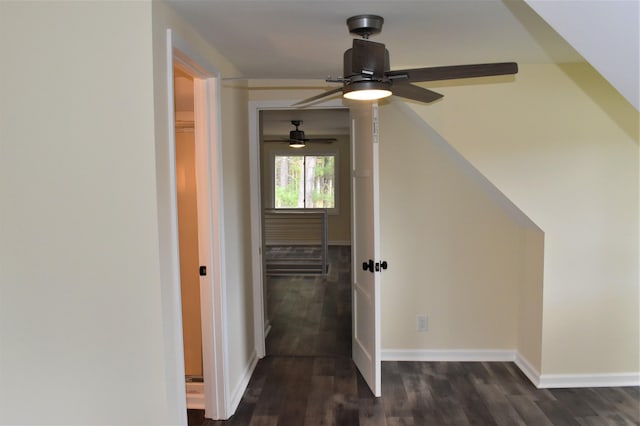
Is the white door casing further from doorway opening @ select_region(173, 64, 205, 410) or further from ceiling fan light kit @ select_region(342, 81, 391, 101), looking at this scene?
doorway opening @ select_region(173, 64, 205, 410)

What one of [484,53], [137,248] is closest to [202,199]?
[137,248]

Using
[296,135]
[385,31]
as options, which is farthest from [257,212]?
[296,135]

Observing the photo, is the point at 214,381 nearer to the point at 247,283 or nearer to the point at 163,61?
the point at 247,283

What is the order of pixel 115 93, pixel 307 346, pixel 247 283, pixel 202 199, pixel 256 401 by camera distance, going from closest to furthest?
pixel 115 93 < pixel 202 199 < pixel 256 401 < pixel 247 283 < pixel 307 346

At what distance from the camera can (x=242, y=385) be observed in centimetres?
321

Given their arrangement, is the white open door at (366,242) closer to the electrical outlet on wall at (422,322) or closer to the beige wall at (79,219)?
the electrical outlet on wall at (422,322)

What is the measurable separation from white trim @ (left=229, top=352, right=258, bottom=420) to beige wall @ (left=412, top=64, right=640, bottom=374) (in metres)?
2.16

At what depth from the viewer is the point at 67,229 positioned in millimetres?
1842

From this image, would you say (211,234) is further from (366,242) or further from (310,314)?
(310,314)

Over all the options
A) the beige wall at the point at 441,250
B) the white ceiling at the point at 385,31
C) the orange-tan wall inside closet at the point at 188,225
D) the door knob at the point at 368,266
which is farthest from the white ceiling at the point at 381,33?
the door knob at the point at 368,266

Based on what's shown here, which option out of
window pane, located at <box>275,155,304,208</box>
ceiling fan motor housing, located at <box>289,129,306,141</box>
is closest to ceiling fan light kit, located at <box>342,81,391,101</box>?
ceiling fan motor housing, located at <box>289,129,306,141</box>

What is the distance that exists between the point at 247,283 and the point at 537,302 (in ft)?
7.04

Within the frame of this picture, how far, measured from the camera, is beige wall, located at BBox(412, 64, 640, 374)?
10.2 feet

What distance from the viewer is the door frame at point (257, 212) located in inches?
147
